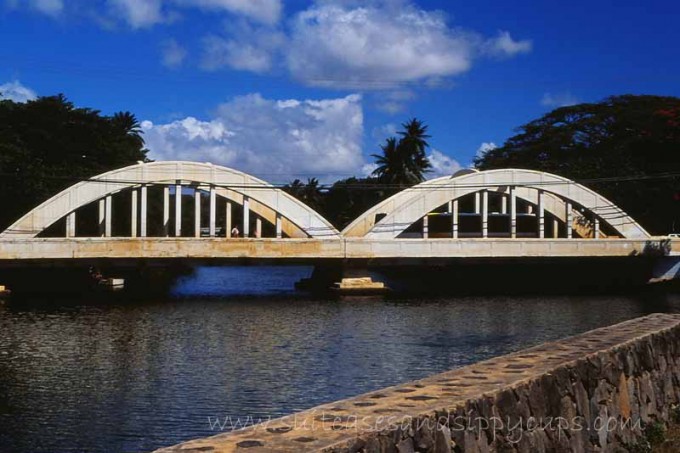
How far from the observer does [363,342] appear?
78.3ft

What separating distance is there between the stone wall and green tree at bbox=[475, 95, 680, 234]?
4723cm

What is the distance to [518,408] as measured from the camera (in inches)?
277

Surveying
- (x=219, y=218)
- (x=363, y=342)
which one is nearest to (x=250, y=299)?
(x=363, y=342)

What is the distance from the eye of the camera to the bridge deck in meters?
39.8

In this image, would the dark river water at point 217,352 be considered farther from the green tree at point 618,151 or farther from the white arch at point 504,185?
the green tree at point 618,151

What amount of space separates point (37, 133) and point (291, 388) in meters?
50.5


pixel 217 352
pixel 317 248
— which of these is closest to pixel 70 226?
pixel 317 248

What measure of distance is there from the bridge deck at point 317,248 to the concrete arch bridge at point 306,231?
5 cm

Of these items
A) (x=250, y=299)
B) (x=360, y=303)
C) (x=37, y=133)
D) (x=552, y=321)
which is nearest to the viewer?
(x=552, y=321)

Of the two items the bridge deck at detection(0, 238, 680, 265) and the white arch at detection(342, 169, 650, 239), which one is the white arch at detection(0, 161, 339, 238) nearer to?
the bridge deck at detection(0, 238, 680, 265)

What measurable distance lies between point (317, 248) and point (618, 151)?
109 feet

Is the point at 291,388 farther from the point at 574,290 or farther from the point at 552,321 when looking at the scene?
the point at 574,290

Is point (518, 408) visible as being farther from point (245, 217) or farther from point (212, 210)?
point (245, 217)

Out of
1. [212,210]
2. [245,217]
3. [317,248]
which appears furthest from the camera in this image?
[245,217]
